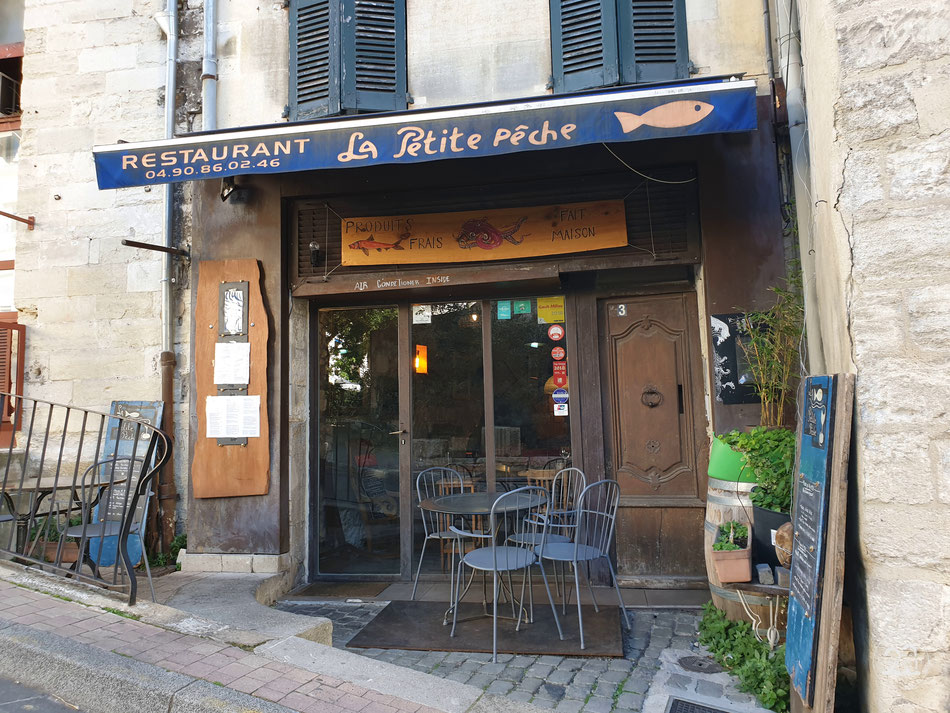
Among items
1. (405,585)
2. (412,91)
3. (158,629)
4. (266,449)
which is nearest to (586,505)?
(405,585)

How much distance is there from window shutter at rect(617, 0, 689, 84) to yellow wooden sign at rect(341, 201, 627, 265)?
1.02 metres

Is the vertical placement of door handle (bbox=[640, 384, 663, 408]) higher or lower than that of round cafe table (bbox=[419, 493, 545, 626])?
higher

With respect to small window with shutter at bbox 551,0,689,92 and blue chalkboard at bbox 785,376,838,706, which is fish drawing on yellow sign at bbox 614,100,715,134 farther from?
blue chalkboard at bbox 785,376,838,706

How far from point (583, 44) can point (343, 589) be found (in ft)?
15.2

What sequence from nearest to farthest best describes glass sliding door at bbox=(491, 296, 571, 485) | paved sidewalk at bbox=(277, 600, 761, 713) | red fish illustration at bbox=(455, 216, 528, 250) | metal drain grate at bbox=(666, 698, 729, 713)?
metal drain grate at bbox=(666, 698, 729, 713)
paved sidewalk at bbox=(277, 600, 761, 713)
red fish illustration at bbox=(455, 216, 528, 250)
glass sliding door at bbox=(491, 296, 571, 485)

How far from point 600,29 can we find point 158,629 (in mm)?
4893

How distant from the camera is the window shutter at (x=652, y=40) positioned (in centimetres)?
490

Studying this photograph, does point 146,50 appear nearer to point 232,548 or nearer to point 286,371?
point 286,371

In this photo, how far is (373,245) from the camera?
5336 mm

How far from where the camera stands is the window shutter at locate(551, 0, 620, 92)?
16.2 feet

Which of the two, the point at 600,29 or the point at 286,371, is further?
the point at 286,371

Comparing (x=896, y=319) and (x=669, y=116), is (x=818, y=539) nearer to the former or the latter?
(x=896, y=319)

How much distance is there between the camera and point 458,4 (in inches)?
209

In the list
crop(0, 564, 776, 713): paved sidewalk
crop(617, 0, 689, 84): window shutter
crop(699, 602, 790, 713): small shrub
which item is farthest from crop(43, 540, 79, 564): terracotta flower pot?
crop(617, 0, 689, 84): window shutter
